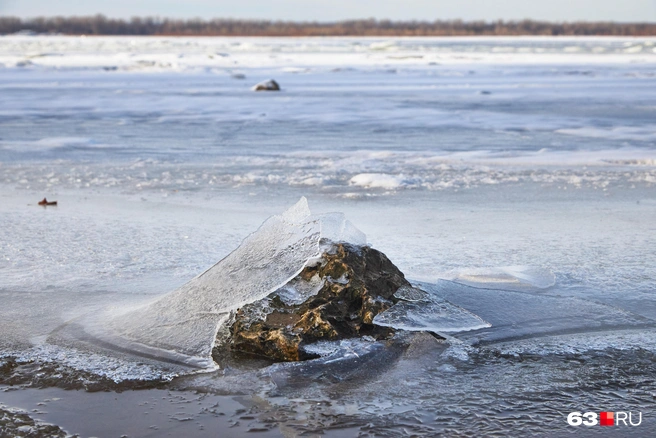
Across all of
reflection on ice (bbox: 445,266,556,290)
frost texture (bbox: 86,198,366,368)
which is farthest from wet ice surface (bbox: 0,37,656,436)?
frost texture (bbox: 86,198,366,368)

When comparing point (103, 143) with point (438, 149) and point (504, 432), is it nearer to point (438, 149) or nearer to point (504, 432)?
point (438, 149)

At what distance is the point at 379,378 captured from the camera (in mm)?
2539

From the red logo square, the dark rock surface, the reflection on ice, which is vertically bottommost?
the dark rock surface

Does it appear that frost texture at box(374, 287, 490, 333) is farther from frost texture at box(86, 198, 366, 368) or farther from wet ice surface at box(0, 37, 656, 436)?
frost texture at box(86, 198, 366, 368)

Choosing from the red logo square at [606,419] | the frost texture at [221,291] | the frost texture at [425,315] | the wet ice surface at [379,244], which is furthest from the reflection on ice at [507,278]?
the red logo square at [606,419]

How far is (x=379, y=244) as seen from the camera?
4121 mm

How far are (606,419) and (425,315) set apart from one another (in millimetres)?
Result: 884

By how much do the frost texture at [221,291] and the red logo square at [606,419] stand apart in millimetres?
1188

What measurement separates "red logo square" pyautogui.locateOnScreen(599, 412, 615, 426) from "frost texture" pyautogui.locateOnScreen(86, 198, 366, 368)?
1.19 meters

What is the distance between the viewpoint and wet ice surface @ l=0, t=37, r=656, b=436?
2354 millimetres

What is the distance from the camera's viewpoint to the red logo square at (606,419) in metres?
2.18

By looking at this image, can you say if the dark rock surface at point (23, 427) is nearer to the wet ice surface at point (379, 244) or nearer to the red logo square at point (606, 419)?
the wet ice surface at point (379, 244)

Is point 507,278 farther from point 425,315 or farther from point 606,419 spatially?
point 606,419

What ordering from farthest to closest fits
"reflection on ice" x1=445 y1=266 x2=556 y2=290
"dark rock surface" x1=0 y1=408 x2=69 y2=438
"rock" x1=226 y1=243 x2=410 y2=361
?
"reflection on ice" x1=445 y1=266 x2=556 y2=290 → "rock" x1=226 y1=243 x2=410 y2=361 → "dark rock surface" x1=0 y1=408 x2=69 y2=438
